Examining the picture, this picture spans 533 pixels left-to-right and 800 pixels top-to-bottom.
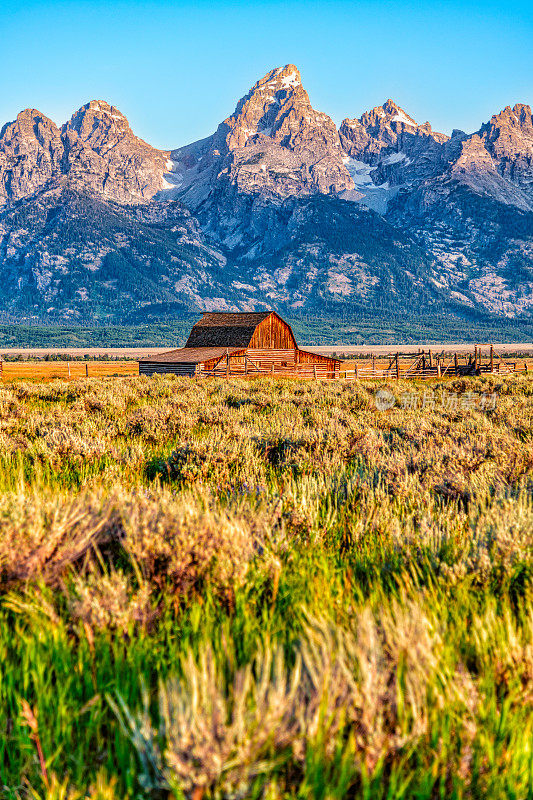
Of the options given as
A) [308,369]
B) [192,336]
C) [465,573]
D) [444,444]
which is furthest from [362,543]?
[192,336]

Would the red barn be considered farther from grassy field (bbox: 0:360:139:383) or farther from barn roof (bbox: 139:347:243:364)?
grassy field (bbox: 0:360:139:383)

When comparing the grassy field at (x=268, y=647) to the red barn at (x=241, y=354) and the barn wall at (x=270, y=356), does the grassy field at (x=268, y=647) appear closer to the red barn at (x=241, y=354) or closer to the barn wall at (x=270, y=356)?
the red barn at (x=241, y=354)

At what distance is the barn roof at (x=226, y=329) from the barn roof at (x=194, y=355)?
5.43 ft

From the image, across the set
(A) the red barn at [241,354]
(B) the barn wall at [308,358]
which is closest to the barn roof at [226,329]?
(A) the red barn at [241,354]

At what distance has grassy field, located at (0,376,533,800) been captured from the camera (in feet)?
4.82

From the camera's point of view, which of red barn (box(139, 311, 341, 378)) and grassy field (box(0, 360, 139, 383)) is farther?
red barn (box(139, 311, 341, 378))

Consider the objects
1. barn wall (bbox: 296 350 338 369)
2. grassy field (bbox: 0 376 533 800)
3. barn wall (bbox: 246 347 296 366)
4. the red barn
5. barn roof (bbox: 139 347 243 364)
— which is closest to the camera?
grassy field (bbox: 0 376 533 800)

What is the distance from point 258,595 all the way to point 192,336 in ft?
177

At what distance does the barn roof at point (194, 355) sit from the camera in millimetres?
46150

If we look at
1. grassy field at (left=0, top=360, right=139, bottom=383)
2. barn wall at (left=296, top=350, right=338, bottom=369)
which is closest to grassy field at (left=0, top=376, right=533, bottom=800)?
grassy field at (left=0, top=360, right=139, bottom=383)

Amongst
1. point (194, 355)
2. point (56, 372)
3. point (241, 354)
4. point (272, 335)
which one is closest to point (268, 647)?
point (194, 355)

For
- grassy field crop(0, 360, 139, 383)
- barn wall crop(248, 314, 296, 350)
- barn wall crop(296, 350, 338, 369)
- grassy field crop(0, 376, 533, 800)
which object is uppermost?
barn wall crop(248, 314, 296, 350)

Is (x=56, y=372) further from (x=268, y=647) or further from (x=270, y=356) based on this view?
(x=268, y=647)

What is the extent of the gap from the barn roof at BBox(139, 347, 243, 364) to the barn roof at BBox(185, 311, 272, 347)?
1.66m
